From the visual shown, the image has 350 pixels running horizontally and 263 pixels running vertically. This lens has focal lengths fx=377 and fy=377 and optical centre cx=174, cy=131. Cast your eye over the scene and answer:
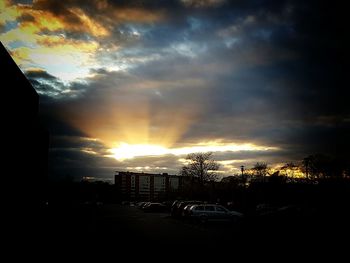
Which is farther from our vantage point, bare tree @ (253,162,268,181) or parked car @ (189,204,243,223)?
bare tree @ (253,162,268,181)

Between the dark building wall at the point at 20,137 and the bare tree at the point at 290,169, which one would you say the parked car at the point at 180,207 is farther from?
the bare tree at the point at 290,169

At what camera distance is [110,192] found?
177 meters

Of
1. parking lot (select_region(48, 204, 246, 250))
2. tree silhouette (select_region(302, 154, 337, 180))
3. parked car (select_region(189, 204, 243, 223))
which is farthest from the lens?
tree silhouette (select_region(302, 154, 337, 180))

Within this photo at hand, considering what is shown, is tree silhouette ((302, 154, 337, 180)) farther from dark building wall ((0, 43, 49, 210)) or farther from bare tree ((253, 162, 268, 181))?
dark building wall ((0, 43, 49, 210))

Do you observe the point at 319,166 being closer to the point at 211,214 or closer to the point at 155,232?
the point at 211,214

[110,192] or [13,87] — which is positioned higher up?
[13,87]

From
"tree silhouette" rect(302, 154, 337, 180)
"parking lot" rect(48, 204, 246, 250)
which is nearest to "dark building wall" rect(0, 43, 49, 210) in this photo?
"parking lot" rect(48, 204, 246, 250)

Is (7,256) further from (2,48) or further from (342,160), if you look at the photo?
(342,160)

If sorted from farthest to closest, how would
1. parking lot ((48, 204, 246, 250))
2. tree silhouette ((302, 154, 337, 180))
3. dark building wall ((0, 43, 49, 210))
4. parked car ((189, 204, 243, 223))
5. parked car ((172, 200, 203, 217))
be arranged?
tree silhouette ((302, 154, 337, 180)) < dark building wall ((0, 43, 49, 210)) < parked car ((172, 200, 203, 217)) < parked car ((189, 204, 243, 223)) < parking lot ((48, 204, 246, 250))

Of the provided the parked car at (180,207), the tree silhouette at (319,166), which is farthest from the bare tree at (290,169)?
the parked car at (180,207)

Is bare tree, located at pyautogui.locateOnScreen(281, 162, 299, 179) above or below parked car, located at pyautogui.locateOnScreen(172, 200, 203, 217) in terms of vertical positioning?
above

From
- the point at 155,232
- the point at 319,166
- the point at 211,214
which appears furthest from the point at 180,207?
the point at 319,166

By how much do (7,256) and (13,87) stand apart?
31.8m

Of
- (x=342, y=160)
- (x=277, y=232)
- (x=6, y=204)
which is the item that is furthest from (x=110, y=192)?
(x=277, y=232)
